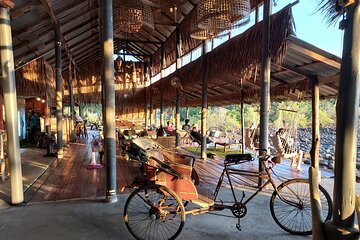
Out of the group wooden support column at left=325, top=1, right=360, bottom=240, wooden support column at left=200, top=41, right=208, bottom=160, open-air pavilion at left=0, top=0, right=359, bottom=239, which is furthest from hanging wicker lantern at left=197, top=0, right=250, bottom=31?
wooden support column at left=200, top=41, right=208, bottom=160

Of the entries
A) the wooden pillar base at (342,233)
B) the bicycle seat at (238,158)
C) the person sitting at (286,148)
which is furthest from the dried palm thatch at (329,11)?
the person sitting at (286,148)

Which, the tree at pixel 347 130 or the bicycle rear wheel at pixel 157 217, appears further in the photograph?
the bicycle rear wheel at pixel 157 217

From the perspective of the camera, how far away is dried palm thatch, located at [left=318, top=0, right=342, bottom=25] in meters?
1.86

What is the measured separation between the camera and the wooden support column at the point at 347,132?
4.73 feet

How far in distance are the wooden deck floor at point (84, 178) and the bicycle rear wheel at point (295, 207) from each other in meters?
1.60

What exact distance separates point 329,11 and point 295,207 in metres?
2.16

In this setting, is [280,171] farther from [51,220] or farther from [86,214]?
[51,220]

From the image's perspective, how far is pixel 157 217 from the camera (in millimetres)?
2783

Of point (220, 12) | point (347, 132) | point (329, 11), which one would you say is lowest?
point (347, 132)

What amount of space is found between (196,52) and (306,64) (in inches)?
205

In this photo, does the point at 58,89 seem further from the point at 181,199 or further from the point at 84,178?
the point at 181,199

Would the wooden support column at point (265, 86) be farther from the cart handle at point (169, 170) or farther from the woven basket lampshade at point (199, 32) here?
the cart handle at point (169, 170)

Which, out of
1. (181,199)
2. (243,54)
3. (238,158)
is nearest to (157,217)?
(181,199)

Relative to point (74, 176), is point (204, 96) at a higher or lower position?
higher
